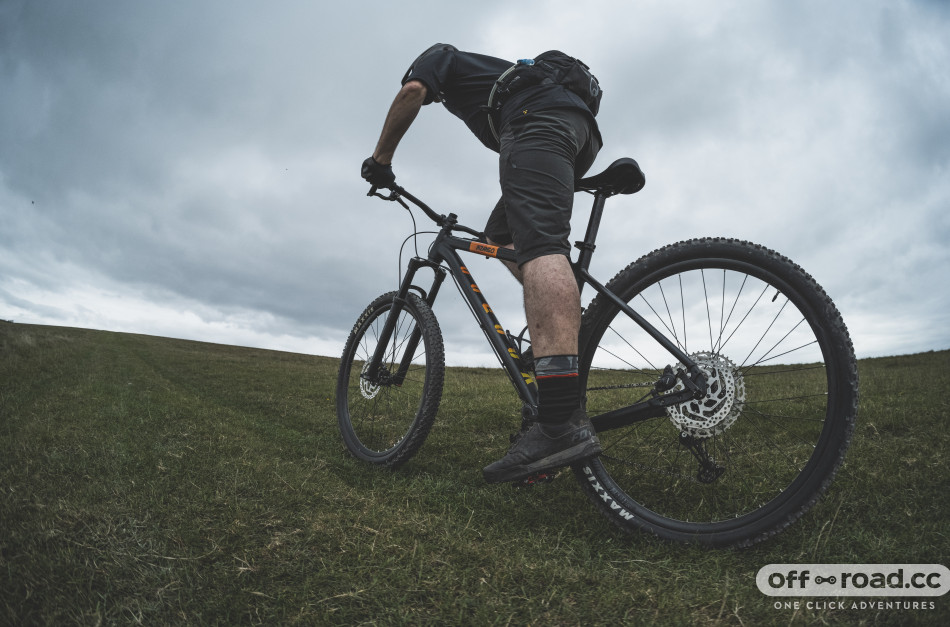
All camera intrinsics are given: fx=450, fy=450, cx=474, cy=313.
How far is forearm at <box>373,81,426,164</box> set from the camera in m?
2.82

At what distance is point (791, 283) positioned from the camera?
212cm

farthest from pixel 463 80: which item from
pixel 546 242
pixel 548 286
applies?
pixel 548 286

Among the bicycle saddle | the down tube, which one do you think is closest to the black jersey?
the bicycle saddle

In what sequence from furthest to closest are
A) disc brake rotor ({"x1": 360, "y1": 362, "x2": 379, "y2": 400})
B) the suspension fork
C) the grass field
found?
disc brake rotor ({"x1": 360, "y1": 362, "x2": 379, "y2": 400}) → the suspension fork → the grass field

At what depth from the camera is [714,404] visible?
7.20 feet

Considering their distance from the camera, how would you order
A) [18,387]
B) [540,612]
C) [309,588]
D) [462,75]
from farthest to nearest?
[18,387] → [462,75] → [309,588] → [540,612]

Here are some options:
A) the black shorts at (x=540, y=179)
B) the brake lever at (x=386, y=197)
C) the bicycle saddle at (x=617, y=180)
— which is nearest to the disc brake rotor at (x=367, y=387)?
the brake lever at (x=386, y=197)

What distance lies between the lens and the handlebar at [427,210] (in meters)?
3.42

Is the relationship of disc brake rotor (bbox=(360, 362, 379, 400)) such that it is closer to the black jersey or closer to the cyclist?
the cyclist

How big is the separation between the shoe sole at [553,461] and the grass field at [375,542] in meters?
0.21

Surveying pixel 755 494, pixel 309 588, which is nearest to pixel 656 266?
pixel 755 494

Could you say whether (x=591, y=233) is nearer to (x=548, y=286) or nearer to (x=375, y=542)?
(x=548, y=286)

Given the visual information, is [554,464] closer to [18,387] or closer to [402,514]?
[402,514]

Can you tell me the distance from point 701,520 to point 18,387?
8.74 m
